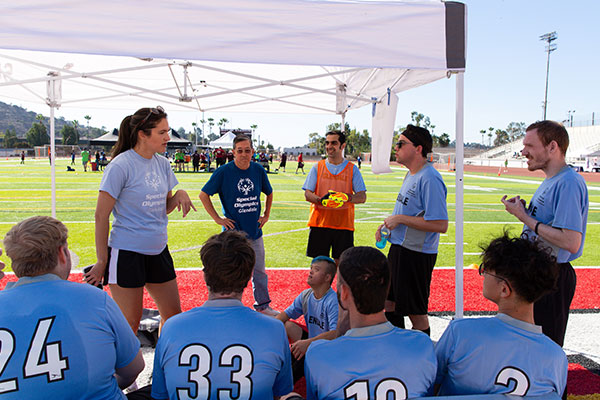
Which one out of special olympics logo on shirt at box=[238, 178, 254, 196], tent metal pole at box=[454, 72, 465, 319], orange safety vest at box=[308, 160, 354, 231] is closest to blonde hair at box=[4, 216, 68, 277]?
special olympics logo on shirt at box=[238, 178, 254, 196]

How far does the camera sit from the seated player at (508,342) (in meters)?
1.70

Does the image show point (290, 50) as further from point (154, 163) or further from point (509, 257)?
point (509, 257)

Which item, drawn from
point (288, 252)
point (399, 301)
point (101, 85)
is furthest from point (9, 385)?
point (101, 85)

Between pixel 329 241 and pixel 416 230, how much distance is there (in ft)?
4.65

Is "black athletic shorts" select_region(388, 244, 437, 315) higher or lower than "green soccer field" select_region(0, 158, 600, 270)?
higher

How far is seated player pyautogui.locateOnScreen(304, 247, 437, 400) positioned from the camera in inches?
62.5

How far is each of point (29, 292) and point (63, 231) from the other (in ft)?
0.99

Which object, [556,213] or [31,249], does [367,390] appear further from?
[556,213]

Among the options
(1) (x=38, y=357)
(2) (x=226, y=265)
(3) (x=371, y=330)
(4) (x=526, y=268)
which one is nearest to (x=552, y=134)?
(4) (x=526, y=268)

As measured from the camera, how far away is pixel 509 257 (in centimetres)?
187

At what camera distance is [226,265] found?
181 centimetres

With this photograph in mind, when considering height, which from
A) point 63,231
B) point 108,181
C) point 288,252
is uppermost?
point 108,181

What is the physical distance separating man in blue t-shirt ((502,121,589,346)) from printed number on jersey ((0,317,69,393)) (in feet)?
8.51

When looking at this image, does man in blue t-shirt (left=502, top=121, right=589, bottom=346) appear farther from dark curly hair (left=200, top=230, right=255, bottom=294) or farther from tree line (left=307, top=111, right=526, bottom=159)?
tree line (left=307, top=111, right=526, bottom=159)
